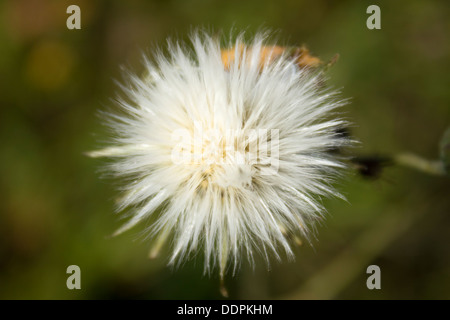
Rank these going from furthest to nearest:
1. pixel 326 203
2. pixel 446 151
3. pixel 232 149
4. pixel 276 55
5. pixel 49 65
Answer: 1. pixel 49 65
2. pixel 326 203
3. pixel 446 151
4. pixel 276 55
5. pixel 232 149

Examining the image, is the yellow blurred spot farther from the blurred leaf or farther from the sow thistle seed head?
the blurred leaf

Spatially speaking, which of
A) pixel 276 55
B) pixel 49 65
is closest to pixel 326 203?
pixel 276 55

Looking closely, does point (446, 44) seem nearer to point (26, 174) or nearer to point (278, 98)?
point (278, 98)

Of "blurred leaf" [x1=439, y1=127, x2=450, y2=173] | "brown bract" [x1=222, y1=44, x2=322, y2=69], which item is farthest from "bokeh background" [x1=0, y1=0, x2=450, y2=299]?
"brown bract" [x1=222, y1=44, x2=322, y2=69]

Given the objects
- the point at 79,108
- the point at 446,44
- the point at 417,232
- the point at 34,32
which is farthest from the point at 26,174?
the point at 446,44

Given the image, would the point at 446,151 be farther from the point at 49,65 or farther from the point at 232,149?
the point at 49,65
